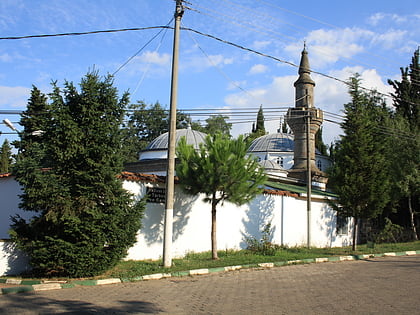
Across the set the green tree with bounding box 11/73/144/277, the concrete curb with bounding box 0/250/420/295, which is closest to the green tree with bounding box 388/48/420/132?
the concrete curb with bounding box 0/250/420/295

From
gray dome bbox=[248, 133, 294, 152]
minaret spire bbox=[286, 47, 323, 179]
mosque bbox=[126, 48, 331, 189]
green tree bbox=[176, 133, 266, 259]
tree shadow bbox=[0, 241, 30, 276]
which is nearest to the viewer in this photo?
tree shadow bbox=[0, 241, 30, 276]

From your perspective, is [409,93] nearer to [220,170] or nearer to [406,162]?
[406,162]

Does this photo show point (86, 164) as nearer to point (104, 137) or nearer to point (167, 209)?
point (104, 137)

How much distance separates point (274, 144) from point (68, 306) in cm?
4102

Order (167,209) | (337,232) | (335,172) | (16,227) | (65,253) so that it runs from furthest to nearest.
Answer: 1. (337,232)
2. (335,172)
3. (167,209)
4. (16,227)
5. (65,253)

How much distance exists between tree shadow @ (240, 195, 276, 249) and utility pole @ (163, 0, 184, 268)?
558 centimetres

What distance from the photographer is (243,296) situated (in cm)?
775

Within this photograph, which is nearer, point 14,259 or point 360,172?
point 14,259

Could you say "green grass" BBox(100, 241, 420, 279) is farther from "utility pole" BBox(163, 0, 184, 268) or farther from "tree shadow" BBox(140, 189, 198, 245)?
"tree shadow" BBox(140, 189, 198, 245)

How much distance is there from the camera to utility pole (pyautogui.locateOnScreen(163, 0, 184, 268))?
11227 millimetres

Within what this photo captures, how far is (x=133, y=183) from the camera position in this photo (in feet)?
41.8

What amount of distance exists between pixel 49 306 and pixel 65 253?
2.58 m

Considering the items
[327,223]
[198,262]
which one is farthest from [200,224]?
[327,223]

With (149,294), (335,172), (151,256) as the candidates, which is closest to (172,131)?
(151,256)
